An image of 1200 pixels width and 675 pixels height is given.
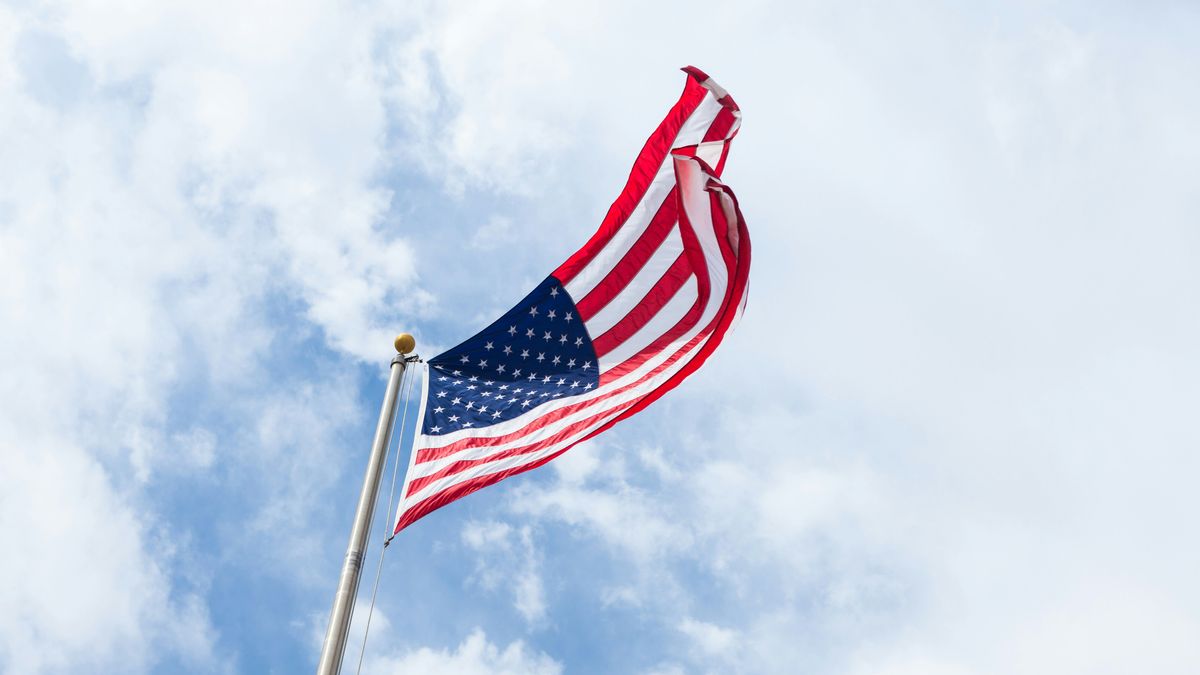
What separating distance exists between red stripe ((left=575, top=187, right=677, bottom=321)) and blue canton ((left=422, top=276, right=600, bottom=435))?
30 centimetres

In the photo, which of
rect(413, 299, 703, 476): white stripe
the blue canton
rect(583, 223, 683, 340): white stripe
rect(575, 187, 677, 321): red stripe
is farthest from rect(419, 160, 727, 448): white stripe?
rect(575, 187, 677, 321): red stripe

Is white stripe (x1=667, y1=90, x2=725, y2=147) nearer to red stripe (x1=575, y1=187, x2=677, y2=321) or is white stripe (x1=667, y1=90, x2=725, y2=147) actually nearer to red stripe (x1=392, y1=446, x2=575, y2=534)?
red stripe (x1=575, y1=187, x2=677, y2=321)

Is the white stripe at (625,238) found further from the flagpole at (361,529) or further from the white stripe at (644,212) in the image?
the flagpole at (361,529)

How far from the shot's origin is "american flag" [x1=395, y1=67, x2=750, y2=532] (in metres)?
14.1

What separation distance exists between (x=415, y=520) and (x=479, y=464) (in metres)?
1.28

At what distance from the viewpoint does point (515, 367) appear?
49.7 feet

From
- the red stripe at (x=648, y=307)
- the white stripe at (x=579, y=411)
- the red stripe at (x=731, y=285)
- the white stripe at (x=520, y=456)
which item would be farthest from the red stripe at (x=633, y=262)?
the white stripe at (x=520, y=456)

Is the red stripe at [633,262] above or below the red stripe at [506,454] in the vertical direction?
above

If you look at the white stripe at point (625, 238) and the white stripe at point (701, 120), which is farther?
the white stripe at point (701, 120)

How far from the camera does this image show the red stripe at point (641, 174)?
16.0 meters

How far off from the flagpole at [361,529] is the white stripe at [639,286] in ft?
10.8

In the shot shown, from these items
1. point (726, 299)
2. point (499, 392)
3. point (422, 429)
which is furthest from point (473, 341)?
point (726, 299)

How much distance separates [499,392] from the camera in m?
14.6

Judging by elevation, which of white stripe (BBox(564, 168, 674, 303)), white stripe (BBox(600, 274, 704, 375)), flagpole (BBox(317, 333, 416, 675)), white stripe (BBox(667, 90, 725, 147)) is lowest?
flagpole (BBox(317, 333, 416, 675))
